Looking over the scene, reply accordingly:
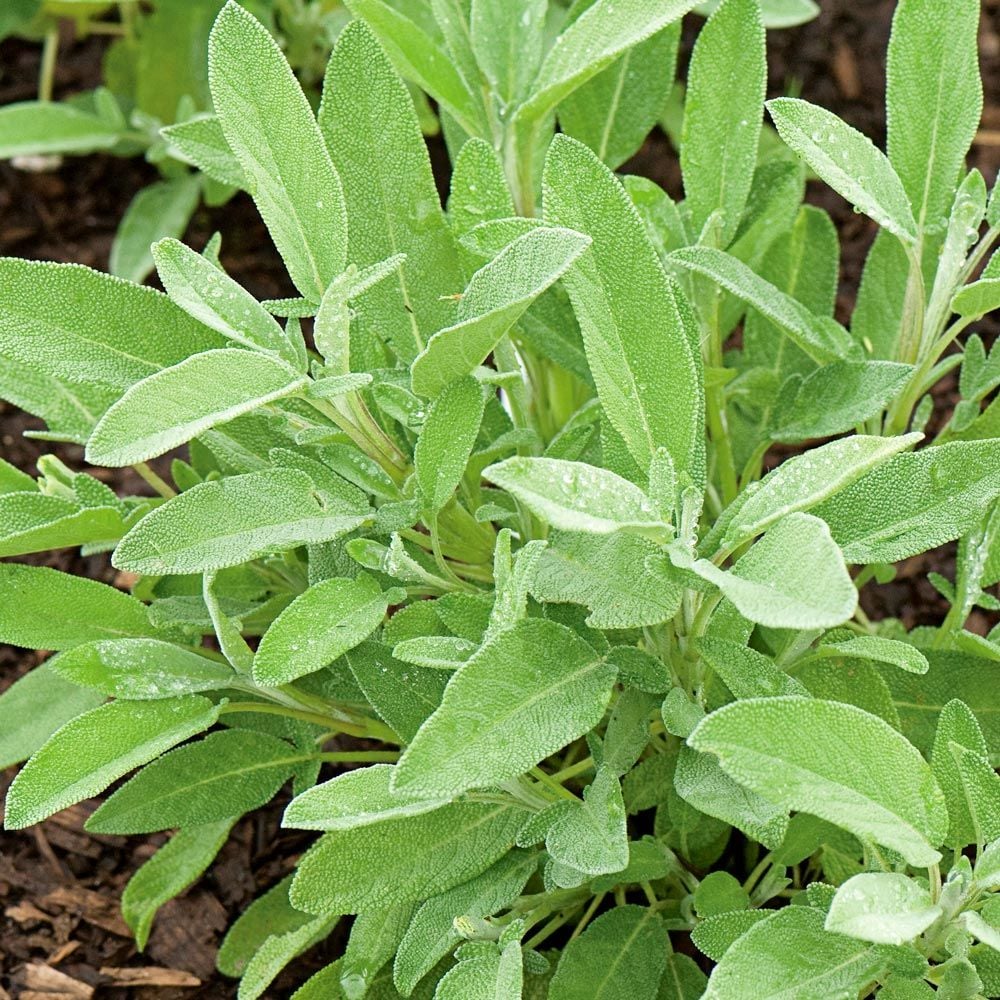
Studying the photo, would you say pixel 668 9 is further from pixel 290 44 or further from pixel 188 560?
pixel 290 44

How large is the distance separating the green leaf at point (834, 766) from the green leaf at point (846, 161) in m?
0.41

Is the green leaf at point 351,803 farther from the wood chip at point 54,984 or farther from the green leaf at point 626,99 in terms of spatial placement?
the green leaf at point 626,99

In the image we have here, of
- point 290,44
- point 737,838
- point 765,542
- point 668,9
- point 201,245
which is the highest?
point 668,9

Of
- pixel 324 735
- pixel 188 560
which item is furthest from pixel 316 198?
pixel 324 735

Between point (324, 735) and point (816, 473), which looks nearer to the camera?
point (816, 473)

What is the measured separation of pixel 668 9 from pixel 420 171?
231 millimetres

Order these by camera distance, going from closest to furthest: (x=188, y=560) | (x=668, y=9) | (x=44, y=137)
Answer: (x=188, y=560), (x=668, y=9), (x=44, y=137)

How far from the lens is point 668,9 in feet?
3.56

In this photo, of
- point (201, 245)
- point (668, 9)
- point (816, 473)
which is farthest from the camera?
point (201, 245)

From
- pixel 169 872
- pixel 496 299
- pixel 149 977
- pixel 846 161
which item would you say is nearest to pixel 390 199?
pixel 496 299

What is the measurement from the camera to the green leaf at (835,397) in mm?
1113

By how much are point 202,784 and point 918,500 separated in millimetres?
613

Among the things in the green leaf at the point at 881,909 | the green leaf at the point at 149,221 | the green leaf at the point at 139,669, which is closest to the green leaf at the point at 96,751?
the green leaf at the point at 139,669

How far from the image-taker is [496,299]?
92 centimetres
